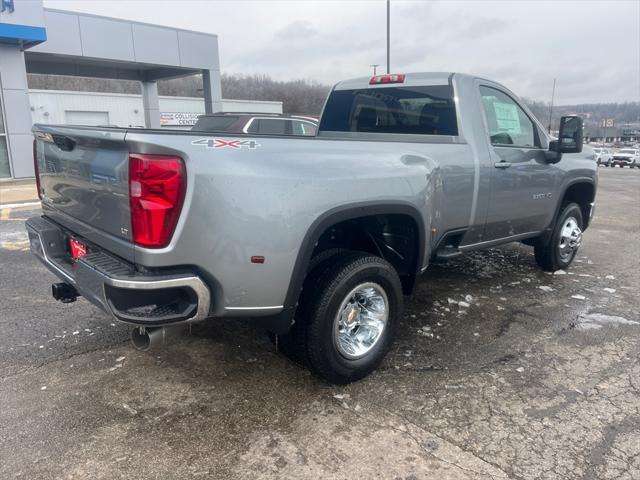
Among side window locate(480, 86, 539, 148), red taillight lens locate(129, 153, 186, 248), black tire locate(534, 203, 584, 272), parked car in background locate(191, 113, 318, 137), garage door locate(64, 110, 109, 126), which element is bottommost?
black tire locate(534, 203, 584, 272)

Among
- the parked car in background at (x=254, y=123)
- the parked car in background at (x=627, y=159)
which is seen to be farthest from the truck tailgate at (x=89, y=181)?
the parked car in background at (x=627, y=159)

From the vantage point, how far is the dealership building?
47.3 ft

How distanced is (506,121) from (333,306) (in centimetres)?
273

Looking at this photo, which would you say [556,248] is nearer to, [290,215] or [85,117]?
[290,215]

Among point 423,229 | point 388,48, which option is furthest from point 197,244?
point 388,48

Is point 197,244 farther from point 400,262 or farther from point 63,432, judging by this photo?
point 400,262

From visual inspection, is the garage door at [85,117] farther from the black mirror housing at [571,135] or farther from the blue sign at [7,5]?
the black mirror housing at [571,135]

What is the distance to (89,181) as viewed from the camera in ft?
9.14

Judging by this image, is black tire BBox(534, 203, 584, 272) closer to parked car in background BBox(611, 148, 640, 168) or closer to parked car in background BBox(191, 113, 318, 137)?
parked car in background BBox(191, 113, 318, 137)

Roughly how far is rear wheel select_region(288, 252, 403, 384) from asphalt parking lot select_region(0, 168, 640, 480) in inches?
7.0

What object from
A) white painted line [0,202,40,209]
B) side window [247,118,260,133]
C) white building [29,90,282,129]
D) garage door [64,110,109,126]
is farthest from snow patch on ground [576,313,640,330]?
garage door [64,110,109,126]

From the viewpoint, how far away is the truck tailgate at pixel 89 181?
2.50m

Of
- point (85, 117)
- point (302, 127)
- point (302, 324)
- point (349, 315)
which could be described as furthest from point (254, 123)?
point (85, 117)

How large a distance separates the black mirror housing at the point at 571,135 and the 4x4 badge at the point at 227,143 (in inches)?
136
